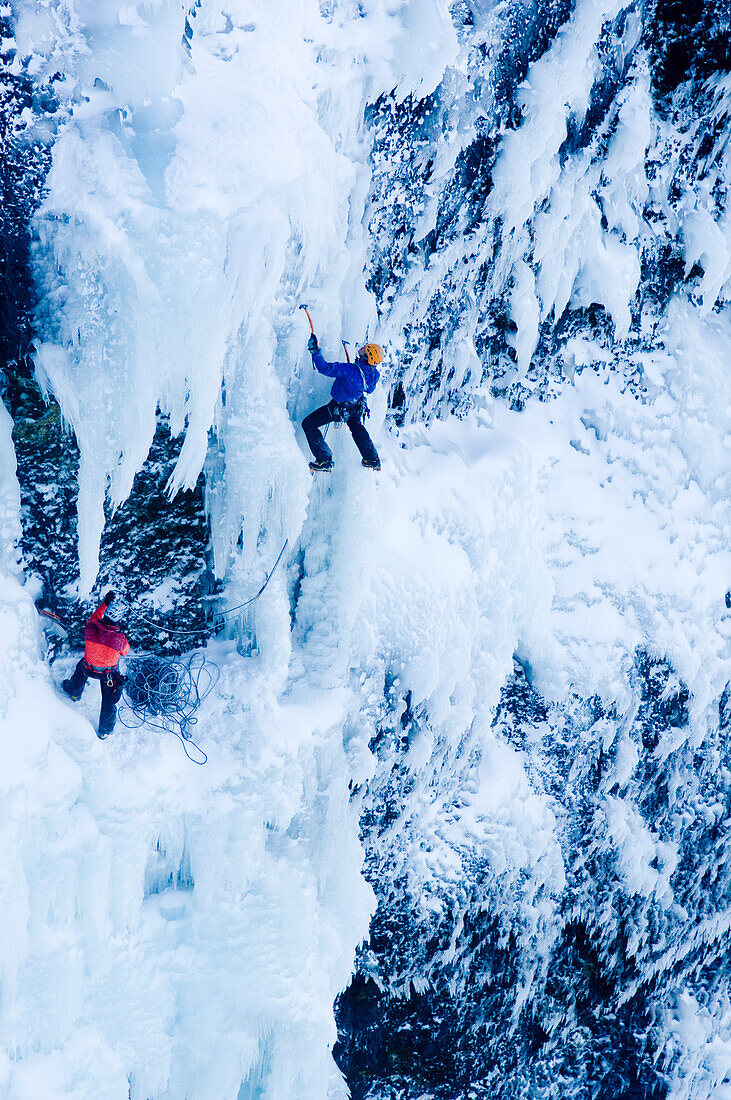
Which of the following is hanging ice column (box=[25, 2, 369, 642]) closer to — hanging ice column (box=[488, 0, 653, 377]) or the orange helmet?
the orange helmet

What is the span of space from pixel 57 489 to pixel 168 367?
0.96 meters

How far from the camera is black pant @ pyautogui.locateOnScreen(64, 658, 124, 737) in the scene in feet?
14.7

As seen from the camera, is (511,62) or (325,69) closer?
(325,69)

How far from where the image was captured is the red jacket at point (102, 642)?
435 cm

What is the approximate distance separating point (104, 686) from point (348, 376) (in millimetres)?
2021

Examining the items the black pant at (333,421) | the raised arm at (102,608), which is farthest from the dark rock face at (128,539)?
the black pant at (333,421)

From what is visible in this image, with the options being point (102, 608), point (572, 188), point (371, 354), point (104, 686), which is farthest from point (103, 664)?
point (572, 188)

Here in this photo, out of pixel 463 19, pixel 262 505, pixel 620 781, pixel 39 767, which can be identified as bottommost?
pixel 620 781

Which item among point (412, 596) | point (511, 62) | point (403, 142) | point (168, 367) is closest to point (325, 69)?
point (403, 142)

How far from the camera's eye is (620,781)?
673 centimetres

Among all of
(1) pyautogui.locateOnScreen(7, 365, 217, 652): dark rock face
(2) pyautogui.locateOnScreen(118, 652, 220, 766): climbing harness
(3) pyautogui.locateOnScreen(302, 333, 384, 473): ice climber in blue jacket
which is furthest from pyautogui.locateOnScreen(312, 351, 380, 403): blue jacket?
(2) pyautogui.locateOnScreen(118, 652, 220, 766): climbing harness

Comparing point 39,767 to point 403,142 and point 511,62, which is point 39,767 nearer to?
point 403,142

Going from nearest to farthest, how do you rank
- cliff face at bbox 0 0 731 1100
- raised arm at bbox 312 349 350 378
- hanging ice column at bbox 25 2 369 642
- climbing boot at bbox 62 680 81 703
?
1. hanging ice column at bbox 25 2 369 642
2. cliff face at bbox 0 0 731 1100
3. raised arm at bbox 312 349 350 378
4. climbing boot at bbox 62 680 81 703

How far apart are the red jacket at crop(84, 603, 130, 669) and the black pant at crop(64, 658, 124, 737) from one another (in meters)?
0.08
